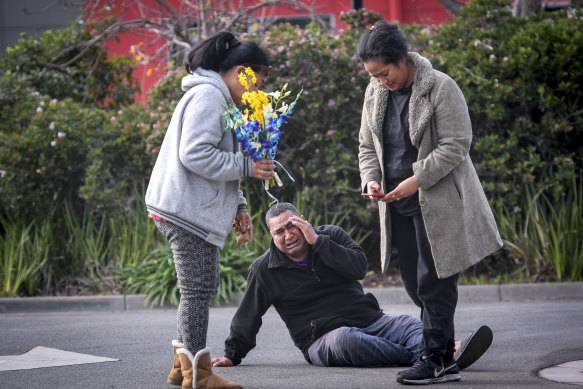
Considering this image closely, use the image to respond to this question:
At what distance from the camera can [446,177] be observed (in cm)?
461

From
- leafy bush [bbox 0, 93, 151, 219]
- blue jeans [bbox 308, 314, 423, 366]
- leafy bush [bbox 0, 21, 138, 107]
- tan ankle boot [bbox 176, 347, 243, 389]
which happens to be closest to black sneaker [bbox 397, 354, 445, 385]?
blue jeans [bbox 308, 314, 423, 366]

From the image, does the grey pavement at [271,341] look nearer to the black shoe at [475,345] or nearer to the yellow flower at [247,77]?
the black shoe at [475,345]

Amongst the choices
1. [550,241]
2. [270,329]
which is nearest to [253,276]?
[270,329]

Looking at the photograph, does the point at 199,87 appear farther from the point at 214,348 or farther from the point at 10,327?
the point at 10,327

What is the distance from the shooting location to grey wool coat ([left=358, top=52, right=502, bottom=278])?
451 cm

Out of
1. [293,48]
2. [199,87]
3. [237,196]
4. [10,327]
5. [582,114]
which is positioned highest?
[293,48]

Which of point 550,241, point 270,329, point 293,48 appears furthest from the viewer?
point 293,48

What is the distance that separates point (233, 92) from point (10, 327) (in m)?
4.32

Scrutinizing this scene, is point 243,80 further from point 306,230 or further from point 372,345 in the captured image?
point 372,345

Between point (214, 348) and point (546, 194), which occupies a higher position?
point (546, 194)

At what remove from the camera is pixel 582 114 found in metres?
10.0

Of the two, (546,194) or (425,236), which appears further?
(546,194)

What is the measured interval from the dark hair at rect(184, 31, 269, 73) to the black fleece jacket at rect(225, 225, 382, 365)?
4.17 feet

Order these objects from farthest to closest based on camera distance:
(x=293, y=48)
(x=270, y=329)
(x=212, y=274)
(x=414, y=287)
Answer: (x=293, y=48) → (x=270, y=329) → (x=414, y=287) → (x=212, y=274)
